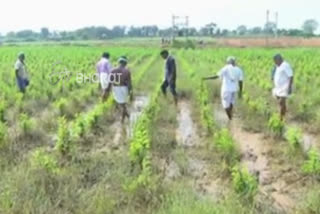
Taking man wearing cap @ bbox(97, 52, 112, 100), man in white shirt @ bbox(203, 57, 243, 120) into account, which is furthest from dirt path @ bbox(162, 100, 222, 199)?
man wearing cap @ bbox(97, 52, 112, 100)

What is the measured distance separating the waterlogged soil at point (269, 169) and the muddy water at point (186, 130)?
2.64 feet

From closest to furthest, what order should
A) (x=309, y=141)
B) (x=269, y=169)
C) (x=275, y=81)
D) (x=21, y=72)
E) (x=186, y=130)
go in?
1. (x=269, y=169)
2. (x=309, y=141)
3. (x=275, y=81)
4. (x=186, y=130)
5. (x=21, y=72)

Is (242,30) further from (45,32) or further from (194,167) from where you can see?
(194,167)

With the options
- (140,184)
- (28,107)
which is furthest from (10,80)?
(140,184)

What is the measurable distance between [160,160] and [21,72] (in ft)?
22.8

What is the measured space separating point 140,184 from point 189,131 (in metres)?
5.02

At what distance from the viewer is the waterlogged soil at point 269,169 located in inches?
278

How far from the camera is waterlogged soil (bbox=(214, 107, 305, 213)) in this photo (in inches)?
278

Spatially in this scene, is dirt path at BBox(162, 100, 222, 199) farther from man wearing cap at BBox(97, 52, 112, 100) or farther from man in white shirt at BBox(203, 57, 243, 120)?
man wearing cap at BBox(97, 52, 112, 100)

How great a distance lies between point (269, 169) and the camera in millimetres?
8391

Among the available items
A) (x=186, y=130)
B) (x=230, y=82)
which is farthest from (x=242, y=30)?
(x=186, y=130)

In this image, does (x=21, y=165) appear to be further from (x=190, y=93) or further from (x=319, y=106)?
(x=190, y=93)

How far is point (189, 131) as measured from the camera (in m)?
11.5

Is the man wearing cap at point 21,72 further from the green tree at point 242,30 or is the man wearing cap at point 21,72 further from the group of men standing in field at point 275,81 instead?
the green tree at point 242,30
